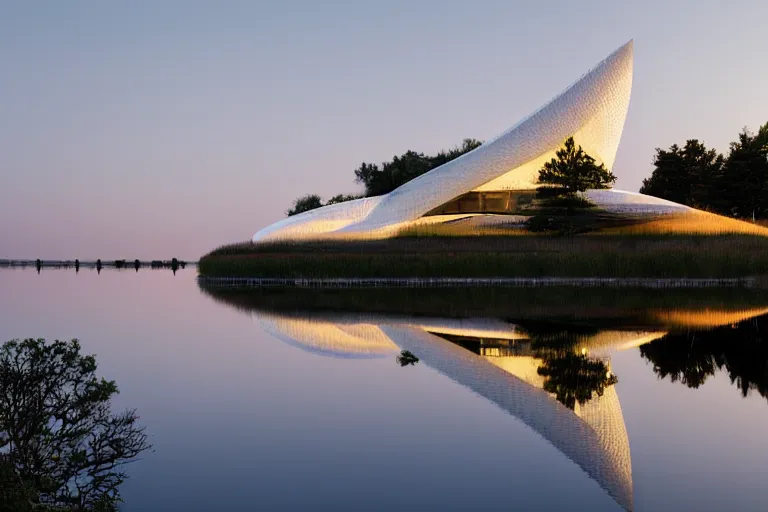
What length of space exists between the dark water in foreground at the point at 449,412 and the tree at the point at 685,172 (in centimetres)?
3593

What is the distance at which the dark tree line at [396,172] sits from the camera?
163 ft

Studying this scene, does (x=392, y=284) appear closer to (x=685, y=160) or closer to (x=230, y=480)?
(x=230, y=480)

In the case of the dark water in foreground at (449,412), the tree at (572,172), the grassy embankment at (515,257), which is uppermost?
the tree at (572,172)

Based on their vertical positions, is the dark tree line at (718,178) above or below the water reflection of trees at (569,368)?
above

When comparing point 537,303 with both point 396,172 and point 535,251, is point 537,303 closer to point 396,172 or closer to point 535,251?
point 535,251

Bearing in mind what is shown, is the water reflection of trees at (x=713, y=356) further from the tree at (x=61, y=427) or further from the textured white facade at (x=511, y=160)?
the textured white facade at (x=511, y=160)

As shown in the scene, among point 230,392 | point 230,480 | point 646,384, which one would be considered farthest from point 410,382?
point 230,480

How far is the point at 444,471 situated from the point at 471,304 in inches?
439

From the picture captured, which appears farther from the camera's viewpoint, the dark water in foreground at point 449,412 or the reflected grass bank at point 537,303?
the reflected grass bank at point 537,303

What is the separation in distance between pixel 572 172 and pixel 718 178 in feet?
58.7

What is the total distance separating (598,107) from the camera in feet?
90.2

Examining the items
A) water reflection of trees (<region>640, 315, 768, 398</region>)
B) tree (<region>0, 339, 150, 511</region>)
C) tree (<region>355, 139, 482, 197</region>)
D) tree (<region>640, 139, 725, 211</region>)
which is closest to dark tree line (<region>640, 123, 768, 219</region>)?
tree (<region>640, 139, 725, 211</region>)

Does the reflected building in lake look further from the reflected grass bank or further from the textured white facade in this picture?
the textured white facade

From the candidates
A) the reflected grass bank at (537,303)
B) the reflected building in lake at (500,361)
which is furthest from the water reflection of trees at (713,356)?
the reflected grass bank at (537,303)
